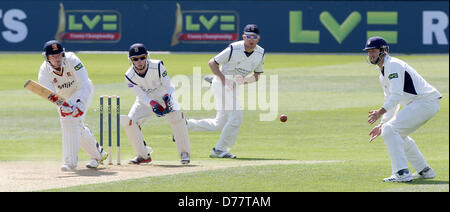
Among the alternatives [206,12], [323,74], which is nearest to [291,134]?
[323,74]

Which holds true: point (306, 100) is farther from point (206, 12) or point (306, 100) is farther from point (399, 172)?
point (206, 12)

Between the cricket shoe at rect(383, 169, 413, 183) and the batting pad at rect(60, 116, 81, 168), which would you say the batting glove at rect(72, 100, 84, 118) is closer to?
the batting pad at rect(60, 116, 81, 168)

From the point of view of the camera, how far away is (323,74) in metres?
25.7

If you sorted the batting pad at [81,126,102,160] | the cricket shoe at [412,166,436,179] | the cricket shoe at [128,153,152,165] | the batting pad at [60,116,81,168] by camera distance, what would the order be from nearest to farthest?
the cricket shoe at [412,166,436,179]
the batting pad at [60,116,81,168]
the batting pad at [81,126,102,160]
the cricket shoe at [128,153,152,165]

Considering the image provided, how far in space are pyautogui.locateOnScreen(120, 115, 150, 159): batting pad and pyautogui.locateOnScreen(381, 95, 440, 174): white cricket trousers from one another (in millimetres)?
3229

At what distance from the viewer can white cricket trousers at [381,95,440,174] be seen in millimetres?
8969

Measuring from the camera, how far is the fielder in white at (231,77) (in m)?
11.9

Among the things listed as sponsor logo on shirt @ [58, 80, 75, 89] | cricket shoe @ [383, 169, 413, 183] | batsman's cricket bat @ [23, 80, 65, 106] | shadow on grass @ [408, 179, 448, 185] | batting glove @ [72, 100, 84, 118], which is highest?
sponsor logo on shirt @ [58, 80, 75, 89]

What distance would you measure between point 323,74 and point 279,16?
24.0 feet

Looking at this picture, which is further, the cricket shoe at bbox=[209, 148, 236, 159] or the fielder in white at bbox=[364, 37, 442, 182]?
the cricket shoe at bbox=[209, 148, 236, 159]

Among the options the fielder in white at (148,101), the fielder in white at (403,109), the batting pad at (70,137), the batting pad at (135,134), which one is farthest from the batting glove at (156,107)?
the fielder in white at (403,109)

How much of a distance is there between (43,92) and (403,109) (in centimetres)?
395

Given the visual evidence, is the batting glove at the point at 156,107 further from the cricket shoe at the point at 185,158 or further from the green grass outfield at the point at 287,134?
the green grass outfield at the point at 287,134

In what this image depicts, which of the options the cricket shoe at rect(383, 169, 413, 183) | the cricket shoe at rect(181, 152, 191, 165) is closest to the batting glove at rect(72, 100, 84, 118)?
the cricket shoe at rect(181, 152, 191, 165)
